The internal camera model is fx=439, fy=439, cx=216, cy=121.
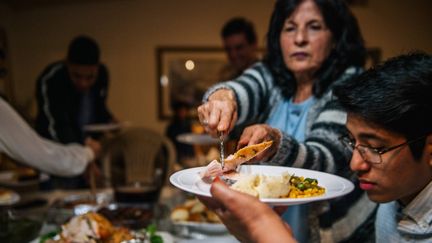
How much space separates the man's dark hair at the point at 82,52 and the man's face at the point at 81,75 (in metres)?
0.02

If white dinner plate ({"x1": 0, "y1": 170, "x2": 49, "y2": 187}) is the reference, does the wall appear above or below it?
above

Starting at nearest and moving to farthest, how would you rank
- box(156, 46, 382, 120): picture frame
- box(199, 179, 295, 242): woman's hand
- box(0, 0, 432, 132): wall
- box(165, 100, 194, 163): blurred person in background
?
box(199, 179, 295, 242): woman's hand → box(0, 0, 432, 132): wall → box(165, 100, 194, 163): blurred person in background → box(156, 46, 382, 120): picture frame

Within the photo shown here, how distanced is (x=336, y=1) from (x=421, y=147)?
514 mm

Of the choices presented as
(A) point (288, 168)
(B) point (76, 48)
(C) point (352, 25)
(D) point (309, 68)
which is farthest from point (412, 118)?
(B) point (76, 48)

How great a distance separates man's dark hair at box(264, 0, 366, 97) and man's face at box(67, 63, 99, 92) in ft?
2.81

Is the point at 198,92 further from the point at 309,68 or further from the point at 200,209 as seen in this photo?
the point at 309,68

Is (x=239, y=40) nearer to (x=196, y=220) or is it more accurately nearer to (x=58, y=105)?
(x=58, y=105)

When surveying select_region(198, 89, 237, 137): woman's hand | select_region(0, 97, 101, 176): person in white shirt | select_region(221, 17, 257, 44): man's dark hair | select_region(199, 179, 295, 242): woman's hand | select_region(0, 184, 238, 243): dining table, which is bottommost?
select_region(0, 184, 238, 243): dining table

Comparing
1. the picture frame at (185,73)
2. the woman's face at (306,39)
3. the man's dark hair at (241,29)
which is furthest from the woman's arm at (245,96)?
the picture frame at (185,73)

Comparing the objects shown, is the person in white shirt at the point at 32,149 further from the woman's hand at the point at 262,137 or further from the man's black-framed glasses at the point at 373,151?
the man's black-framed glasses at the point at 373,151

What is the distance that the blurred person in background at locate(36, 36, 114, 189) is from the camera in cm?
175

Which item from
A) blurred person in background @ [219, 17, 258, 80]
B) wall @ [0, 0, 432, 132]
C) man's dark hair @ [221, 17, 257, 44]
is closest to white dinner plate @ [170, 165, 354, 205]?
wall @ [0, 0, 432, 132]

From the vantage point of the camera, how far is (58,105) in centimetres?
179

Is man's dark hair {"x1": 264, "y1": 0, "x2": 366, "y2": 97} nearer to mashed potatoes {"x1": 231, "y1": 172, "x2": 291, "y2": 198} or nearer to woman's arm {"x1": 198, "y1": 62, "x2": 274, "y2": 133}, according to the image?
woman's arm {"x1": 198, "y1": 62, "x2": 274, "y2": 133}
